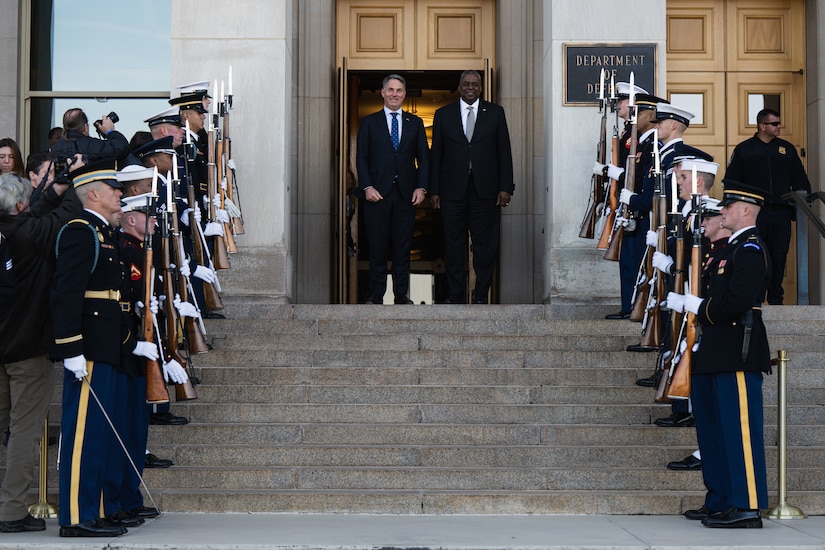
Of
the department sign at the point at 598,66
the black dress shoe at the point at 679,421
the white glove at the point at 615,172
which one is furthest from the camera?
the department sign at the point at 598,66

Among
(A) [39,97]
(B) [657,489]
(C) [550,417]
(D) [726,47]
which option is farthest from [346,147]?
(B) [657,489]

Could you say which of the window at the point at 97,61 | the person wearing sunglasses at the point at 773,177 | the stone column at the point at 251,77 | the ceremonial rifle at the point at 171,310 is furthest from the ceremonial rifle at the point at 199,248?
the person wearing sunglasses at the point at 773,177

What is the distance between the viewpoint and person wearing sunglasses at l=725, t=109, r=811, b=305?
45.1 ft

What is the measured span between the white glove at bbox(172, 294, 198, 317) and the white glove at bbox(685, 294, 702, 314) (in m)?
3.55

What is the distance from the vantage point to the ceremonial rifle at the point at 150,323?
8398 mm

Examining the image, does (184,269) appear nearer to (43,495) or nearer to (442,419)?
(43,495)

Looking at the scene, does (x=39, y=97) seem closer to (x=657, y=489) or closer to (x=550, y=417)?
(x=550, y=417)

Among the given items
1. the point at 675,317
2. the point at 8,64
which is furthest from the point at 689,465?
the point at 8,64

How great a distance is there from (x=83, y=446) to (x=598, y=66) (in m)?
8.04

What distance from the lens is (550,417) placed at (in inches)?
396

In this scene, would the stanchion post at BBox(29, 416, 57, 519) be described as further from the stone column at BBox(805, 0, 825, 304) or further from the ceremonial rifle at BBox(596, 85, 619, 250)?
the stone column at BBox(805, 0, 825, 304)

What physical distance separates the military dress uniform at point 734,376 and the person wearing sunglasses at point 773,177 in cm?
556

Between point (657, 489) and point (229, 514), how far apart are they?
118 inches

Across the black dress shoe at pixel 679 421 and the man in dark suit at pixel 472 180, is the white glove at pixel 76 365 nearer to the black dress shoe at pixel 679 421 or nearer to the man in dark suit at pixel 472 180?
the black dress shoe at pixel 679 421
